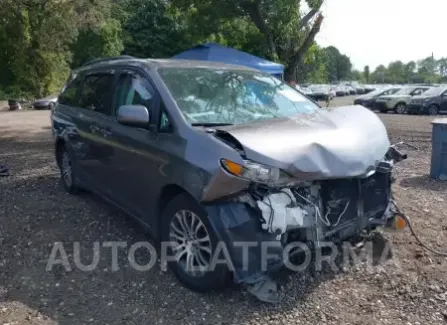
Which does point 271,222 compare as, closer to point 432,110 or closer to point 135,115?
point 135,115

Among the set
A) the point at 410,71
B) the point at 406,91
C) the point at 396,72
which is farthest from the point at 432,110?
the point at 396,72

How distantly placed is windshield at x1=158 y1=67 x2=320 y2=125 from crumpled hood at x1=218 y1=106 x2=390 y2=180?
0.75 feet

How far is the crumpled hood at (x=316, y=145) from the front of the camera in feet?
10.2

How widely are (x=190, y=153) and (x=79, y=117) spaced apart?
2379 mm

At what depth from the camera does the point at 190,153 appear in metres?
3.32

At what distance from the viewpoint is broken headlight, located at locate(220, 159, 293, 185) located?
10.00 feet

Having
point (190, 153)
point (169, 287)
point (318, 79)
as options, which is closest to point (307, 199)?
point (190, 153)

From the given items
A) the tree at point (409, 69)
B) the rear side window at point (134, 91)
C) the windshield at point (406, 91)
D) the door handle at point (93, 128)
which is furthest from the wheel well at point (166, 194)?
the tree at point (409, 69)

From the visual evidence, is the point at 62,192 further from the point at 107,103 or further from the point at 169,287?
the point at 169,287

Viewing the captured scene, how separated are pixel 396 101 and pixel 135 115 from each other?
890 inches

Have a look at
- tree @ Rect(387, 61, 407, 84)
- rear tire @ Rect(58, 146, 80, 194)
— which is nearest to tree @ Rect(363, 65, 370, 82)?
tree @ Rect(387, 61, 407, 84)

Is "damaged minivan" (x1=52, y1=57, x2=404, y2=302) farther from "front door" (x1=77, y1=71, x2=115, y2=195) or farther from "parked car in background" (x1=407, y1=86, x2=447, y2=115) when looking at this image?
"parked car in background" (x1=407, y1=86, x2=447, y2=115)

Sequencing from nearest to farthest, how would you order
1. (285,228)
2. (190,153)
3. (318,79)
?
(285,228), (190,153), (318,79)

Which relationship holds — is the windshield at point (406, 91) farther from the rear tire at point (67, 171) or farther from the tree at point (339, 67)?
the tree at point (339, 67)
